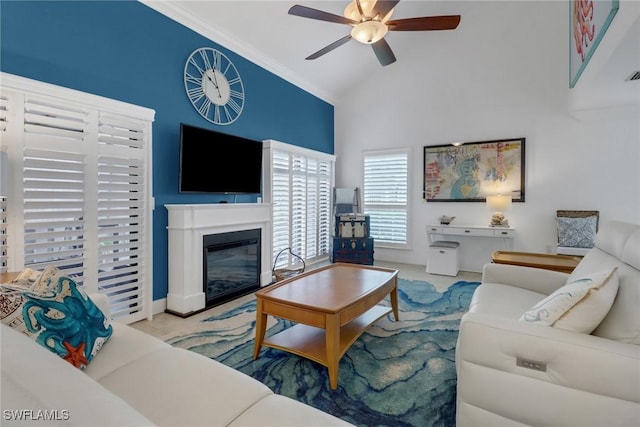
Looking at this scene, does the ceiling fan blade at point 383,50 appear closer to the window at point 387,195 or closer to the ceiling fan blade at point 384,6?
the ceiling fan blade at point 384,6

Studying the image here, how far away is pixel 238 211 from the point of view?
363 centimetres

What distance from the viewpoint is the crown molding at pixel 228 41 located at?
3.06m

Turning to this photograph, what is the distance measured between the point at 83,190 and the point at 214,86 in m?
1.86

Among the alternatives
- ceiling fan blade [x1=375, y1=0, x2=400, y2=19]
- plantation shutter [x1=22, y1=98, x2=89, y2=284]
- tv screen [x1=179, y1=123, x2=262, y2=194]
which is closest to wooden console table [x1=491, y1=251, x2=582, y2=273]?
ceiling fan blade [x1=375, y1=0, x2=400, y2=19]

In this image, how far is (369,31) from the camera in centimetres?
269

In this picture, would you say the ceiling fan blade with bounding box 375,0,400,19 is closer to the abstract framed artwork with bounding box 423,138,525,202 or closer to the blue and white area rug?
the blue and white area rug

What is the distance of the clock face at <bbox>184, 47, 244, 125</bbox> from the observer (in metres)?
3.39

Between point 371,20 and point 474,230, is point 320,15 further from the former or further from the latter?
point 474,230

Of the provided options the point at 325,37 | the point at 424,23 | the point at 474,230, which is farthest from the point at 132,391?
the point at 474,230

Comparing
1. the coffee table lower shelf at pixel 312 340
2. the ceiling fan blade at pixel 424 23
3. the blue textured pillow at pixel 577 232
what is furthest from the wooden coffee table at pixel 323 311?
the blue textured pillow at pixel 577 232

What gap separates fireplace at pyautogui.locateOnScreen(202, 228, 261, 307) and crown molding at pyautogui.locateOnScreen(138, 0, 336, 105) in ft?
7.43

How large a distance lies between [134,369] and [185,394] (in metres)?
0.32

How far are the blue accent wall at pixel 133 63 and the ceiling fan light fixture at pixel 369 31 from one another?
1.84 metres

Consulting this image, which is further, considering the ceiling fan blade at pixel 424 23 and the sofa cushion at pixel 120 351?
the ceiling fan blade at pixel 424 23
